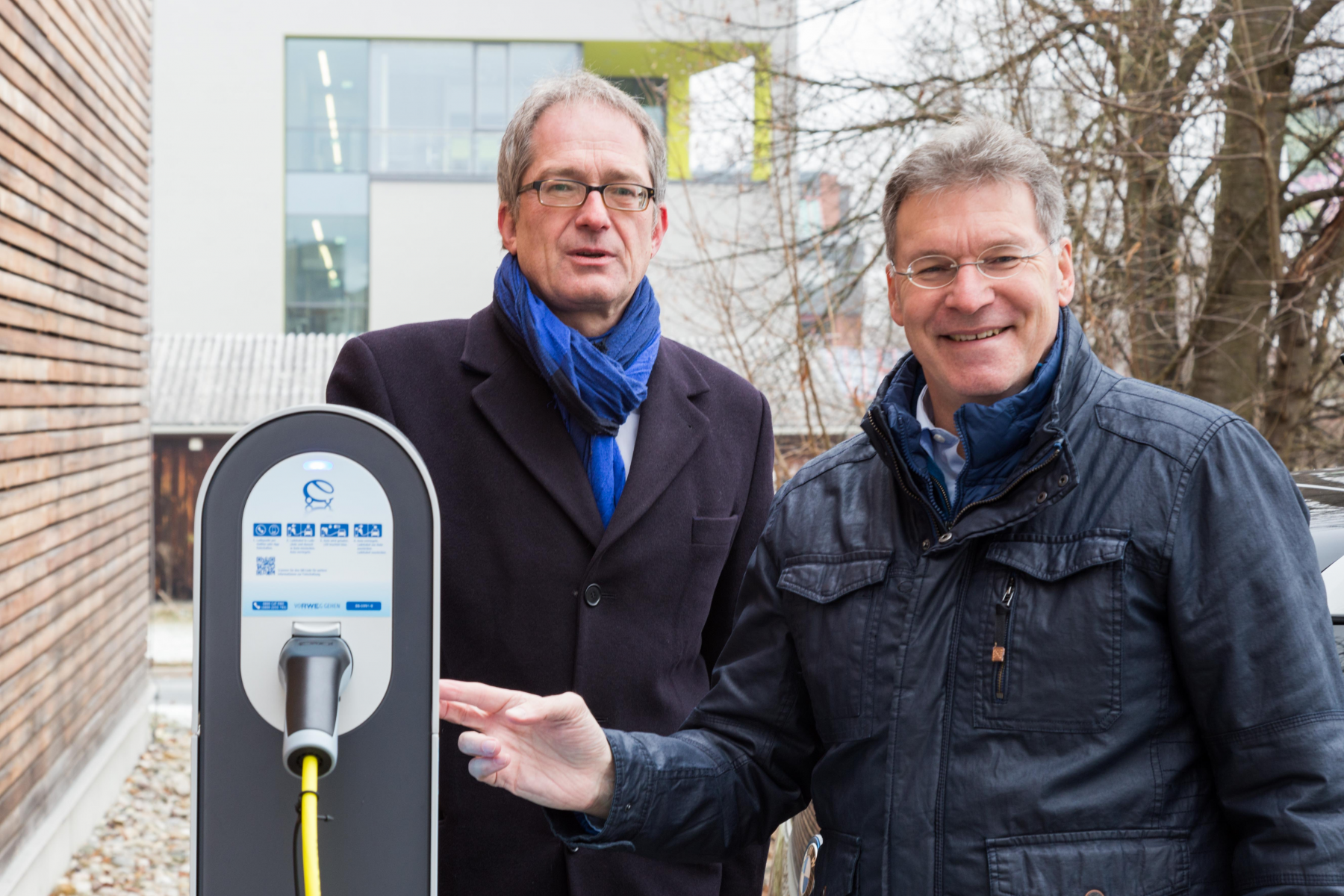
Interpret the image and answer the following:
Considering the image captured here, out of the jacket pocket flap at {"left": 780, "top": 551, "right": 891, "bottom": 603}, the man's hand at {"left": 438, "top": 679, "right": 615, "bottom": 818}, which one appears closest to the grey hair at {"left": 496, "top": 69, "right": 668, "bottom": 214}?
the jacket pocket flap at {"left": 780, "top": 551, "right": 891, "bottom": 603}

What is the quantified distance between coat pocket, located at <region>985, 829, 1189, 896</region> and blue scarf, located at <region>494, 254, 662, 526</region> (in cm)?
101

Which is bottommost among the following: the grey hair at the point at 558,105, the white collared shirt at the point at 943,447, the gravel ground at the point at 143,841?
the gravel ground at the point at 143,841

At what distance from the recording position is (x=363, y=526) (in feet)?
4.38

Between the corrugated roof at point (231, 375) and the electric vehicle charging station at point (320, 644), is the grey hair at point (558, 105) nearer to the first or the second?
the electric vehicle charging station at point (320, 644)

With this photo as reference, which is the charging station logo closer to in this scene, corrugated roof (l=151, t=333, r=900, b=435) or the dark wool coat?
the dark wool coat

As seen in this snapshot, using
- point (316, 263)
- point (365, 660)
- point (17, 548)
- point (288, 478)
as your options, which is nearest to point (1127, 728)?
point (365, 660)

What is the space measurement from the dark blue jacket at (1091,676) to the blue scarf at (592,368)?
606 millimetres

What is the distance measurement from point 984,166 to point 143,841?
5.91m

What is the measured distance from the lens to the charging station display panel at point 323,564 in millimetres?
1324

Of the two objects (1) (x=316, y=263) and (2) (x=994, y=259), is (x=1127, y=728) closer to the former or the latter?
(2) (x=994, y=259)

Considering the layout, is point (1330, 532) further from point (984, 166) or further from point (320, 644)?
point (320, 644)

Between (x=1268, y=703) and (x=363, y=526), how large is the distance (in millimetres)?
1051

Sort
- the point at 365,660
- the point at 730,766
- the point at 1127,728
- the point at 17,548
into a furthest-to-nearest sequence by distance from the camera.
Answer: the point at 17,548, the point at 730,766, the point at 1127,728, the point at 365,660

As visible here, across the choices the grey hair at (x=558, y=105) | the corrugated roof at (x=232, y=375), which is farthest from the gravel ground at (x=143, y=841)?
the corrugated roof at (x=232, y=375)
